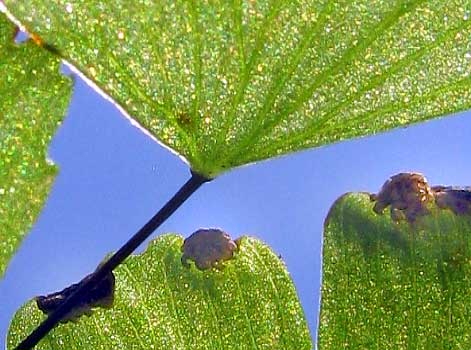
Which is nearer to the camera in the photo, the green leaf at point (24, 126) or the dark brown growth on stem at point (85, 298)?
the green leaf at point (24, 126)

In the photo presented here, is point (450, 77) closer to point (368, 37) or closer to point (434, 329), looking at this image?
point (368, 37)

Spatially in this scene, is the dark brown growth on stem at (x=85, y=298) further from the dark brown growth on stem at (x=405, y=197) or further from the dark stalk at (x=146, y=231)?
the dark brown growth on stem at (x=405, y=197)

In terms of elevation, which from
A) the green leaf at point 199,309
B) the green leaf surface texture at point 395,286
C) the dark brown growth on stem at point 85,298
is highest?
the green leaf surface texture at point 395,286

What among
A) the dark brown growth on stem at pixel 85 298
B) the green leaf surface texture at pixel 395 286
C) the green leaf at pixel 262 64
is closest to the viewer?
the green leaf at pixel 262 64

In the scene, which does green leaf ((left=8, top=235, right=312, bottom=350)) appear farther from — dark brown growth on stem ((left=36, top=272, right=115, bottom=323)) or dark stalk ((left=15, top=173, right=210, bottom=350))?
dark stalk ((left=15, top=173, right=210, bottom=350))

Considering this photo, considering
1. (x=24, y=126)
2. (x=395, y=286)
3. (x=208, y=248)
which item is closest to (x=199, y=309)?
(x=208, y=248)

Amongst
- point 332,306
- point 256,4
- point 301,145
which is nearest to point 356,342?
point 332,306

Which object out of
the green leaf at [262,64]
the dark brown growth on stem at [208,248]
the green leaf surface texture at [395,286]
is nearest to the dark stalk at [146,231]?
the green leaf at [262,64]

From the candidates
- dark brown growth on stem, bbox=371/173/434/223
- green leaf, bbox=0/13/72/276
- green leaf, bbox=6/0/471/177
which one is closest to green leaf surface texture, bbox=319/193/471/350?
dark brown growth on stem, bbox=371/173/434/223

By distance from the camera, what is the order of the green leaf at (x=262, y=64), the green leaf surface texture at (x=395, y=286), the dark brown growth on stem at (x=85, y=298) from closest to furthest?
the green leaf at (x=262, y=64) → the dark brown growth on stem at (x=85, y=298) → the green leaf surface texture at (x=395, y=286)

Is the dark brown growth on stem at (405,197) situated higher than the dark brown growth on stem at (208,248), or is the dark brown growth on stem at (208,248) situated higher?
the dark brown growth on stem at (405,197)
